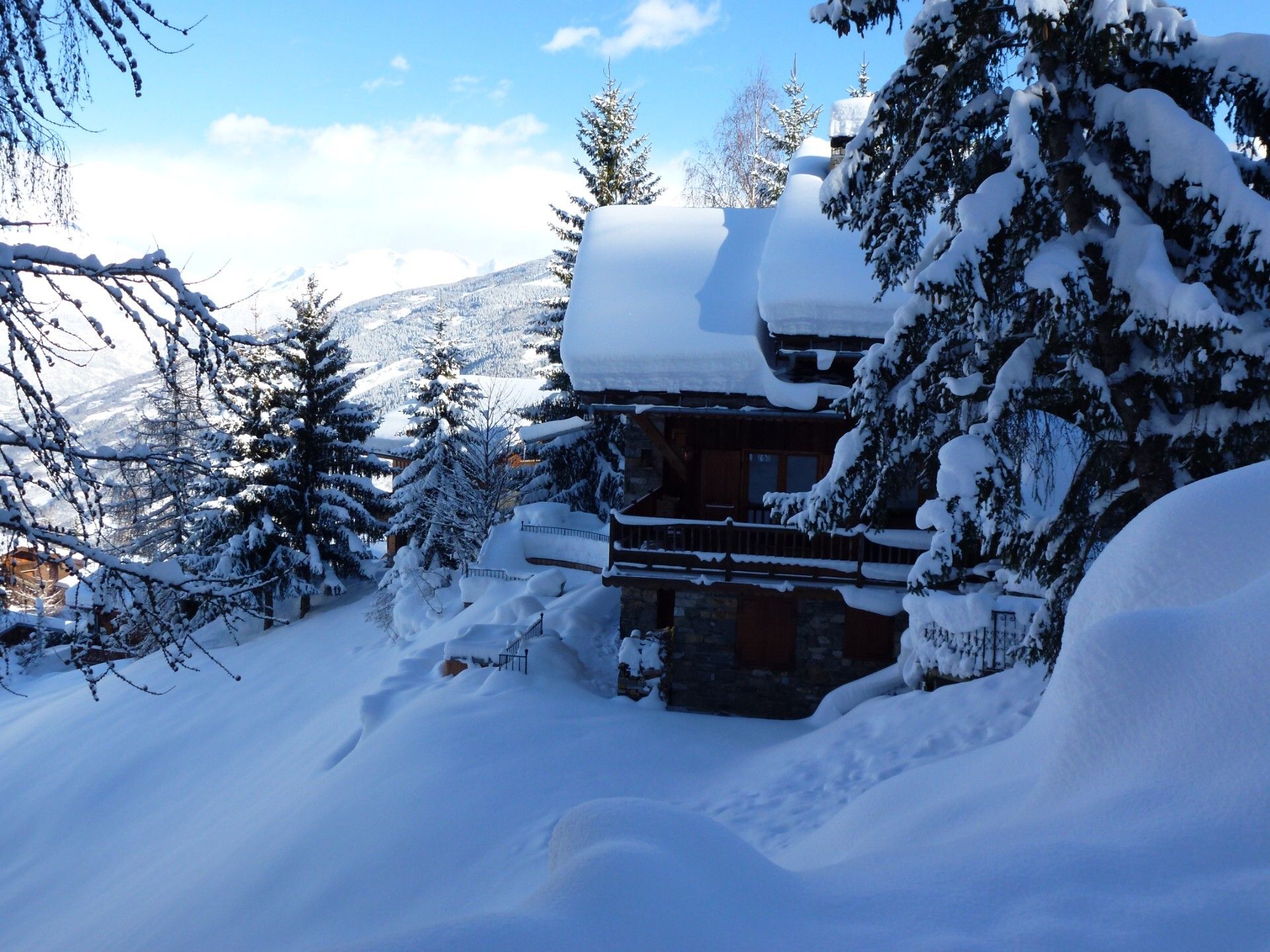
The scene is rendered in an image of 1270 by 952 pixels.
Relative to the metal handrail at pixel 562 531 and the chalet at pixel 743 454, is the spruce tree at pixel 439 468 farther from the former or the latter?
the chalet at pixel 743 454

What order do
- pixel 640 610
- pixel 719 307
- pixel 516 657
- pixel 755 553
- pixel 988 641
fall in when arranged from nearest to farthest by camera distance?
pixel 988 641
pixel 755 553
pixel 516 657
pixel 719 307
pixel 640 610

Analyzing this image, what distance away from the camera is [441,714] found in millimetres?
13688

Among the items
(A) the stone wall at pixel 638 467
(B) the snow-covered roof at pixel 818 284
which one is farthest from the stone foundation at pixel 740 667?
(B) the snow-covered roof at pixel 818 284

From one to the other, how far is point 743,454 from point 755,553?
2.53 m

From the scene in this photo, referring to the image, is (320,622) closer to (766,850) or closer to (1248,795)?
(766,850)

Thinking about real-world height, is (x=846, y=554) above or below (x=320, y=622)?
above

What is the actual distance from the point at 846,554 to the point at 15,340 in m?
12.6

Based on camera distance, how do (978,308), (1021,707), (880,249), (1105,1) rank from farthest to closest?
(1021,707)
(880,249)
(978,308)
(1105,1)

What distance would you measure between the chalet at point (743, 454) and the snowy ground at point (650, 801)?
1.73 m

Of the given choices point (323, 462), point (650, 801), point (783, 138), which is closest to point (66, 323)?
point (650, 801)

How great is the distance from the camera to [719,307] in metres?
16.5

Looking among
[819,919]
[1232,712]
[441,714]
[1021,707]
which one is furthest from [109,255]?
[1021,707]

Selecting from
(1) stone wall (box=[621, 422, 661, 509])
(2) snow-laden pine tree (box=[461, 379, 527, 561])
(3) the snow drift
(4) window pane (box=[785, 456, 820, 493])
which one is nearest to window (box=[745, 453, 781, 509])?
(4) window pane (box=[785, 456, 820, 493])

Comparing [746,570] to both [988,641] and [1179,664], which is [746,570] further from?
[1179,664]
